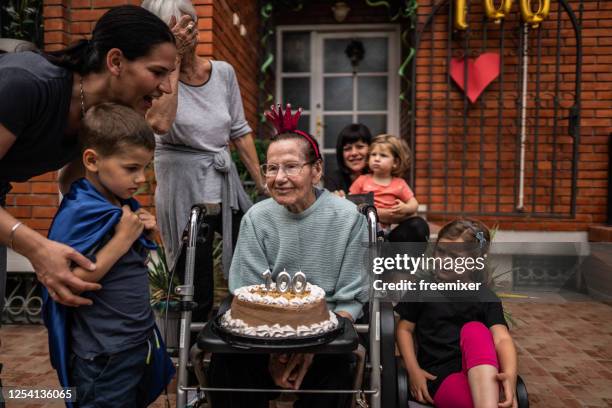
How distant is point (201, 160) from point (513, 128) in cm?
393

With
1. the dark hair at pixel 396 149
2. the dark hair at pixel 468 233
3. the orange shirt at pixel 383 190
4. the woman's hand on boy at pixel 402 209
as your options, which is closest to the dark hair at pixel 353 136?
the dark hair at pixel 396 149

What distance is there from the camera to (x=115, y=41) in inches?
60.9

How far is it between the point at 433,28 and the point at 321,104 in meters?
1.98

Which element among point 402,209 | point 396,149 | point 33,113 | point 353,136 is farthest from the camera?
point 353,136

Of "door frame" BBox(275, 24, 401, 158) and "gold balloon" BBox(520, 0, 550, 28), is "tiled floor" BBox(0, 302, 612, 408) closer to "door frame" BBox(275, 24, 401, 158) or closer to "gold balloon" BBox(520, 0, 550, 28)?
"gold balloon" BBox(520, 0, 550, 28)

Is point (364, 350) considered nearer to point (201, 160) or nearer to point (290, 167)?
point (290, 167)

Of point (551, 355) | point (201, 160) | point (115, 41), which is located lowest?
point (551, 355)

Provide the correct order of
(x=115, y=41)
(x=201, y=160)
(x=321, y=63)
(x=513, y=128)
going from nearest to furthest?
1. (x=115, y=41)
2. (x=201, y=160)
3. (x=513, y=128)
4. (x=321, y=63)

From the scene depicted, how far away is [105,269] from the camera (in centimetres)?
151

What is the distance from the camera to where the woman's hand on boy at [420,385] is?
2084 mm

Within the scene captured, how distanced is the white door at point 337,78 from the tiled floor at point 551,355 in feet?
10.9

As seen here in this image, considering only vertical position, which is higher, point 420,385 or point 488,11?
point 488,11

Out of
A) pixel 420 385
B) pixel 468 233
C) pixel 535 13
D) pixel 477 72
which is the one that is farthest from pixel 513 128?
pixel 420 385

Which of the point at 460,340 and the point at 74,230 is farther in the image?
the point at 460,340
